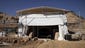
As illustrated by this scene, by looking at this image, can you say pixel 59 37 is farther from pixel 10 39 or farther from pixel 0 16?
pixel 0 16

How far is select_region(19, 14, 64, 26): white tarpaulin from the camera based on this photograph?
25609mm

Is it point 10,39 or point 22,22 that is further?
point 22,22

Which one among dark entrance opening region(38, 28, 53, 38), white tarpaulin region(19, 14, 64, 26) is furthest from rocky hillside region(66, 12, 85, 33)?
white tarpaulin region(19, 14, 64, 26)

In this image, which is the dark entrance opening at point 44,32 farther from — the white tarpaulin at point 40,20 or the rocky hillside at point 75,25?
the rocky hillside at point 75,25

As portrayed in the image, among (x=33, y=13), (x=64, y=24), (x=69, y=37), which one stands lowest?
(x=69, y=37)

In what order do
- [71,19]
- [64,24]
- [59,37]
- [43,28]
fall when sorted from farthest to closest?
1. [71,19]
2. [43,28]
3. [64,24]
4. [59,37]

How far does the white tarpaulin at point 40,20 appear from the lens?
2561 cm

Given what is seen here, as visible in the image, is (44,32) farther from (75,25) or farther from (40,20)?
(75,25)

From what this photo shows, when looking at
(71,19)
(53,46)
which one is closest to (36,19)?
(53,46)

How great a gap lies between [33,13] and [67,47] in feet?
40.5

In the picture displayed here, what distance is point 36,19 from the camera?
2605cm

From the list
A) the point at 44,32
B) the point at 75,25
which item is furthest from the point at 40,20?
the point at 75,25

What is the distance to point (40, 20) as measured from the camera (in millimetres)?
25875

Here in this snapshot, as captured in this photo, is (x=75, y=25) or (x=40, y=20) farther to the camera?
(x=75, y=25)
